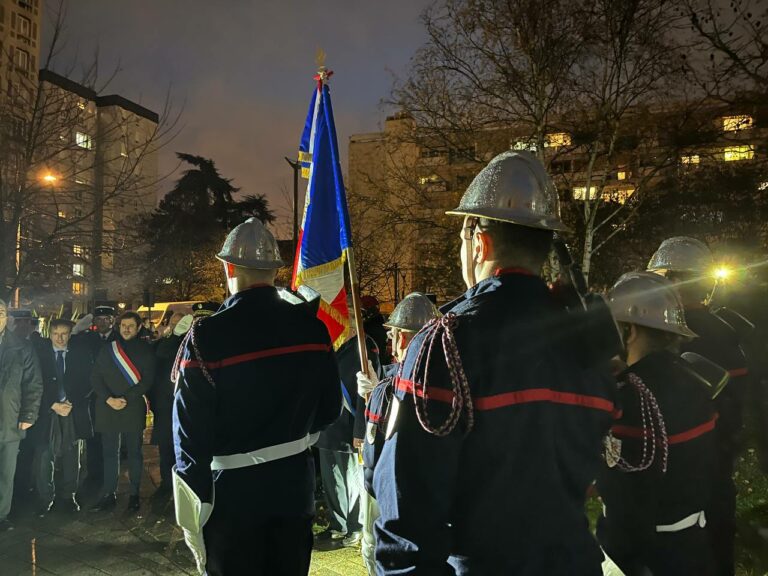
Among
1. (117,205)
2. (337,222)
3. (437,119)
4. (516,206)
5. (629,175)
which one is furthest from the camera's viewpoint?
(629,175)

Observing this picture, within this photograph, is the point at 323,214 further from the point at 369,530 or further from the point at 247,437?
the point at 369,530

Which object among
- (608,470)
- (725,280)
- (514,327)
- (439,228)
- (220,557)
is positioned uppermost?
(439,228)

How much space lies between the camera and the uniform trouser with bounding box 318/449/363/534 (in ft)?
20.5

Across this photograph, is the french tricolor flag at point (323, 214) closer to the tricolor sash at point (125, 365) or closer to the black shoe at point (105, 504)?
the tricolor sash at point (125, 365)

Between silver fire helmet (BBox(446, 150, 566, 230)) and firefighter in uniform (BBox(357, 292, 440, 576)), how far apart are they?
1.70 meters

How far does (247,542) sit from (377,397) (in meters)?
1.23

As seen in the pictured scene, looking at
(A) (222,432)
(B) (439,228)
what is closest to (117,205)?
(B) (439,228)

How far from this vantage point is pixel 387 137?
722 inches

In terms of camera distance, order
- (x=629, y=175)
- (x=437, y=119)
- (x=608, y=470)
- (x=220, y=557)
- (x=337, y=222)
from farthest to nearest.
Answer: (x=629, y=175), (x=437, y=119), (x=337, y=222), (x=220, y=557), (x=608, y=470)

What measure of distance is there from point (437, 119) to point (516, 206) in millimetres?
15623

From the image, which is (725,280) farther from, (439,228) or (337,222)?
(439,228)

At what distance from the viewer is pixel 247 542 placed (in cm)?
323

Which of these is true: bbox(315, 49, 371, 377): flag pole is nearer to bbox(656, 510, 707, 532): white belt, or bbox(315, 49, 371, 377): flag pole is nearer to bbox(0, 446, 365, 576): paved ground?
bbox(0, 446, 365, 576): paved ground

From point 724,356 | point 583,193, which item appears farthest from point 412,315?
point 583,193
